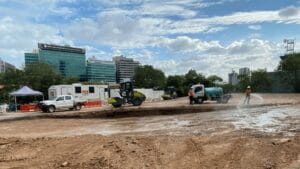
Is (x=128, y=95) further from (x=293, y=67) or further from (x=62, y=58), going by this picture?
(x=62, y=58)

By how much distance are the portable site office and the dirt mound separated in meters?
37.0

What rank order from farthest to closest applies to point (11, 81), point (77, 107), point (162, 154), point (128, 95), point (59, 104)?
1. point (11, 81)
2. point (128, 95)
3. point (77, 107)
4. point (59, 104)
5. point (162, 154)

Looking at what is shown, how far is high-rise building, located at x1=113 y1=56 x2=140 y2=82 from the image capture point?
173 meters

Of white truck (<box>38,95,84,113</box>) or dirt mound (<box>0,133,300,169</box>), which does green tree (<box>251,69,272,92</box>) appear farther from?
dirt mound (<box>0,133,300,169</box>)

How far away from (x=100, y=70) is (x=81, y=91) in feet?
308

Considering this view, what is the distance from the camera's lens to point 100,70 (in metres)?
148

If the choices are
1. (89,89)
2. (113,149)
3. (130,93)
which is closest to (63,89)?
(89,89)

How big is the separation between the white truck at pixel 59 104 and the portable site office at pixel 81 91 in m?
5.73

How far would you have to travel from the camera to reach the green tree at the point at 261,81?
90.0 m

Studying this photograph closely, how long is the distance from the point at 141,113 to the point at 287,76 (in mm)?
51709

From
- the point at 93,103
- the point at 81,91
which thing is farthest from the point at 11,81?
the point at 93,103

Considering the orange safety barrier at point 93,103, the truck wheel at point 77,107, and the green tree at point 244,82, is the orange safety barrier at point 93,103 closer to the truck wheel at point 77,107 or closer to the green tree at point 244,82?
the truck wheel at point 77,107

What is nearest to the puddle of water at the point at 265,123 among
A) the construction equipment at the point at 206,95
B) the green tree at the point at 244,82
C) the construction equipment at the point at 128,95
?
the construction equipment at the point at 206,95

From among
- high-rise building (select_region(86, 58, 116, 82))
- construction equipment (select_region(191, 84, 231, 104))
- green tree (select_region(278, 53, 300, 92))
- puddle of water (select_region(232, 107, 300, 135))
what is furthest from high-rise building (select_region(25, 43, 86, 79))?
puddle of water (select_region(232, 107, 300, 135))
